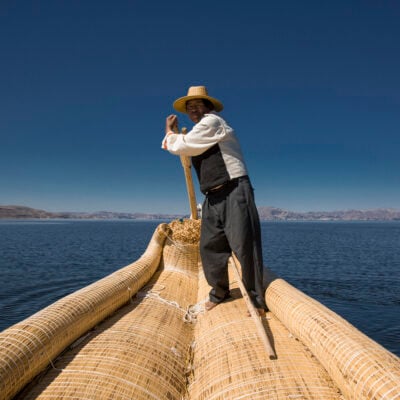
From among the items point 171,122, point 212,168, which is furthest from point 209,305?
point 171,122

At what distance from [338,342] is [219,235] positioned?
1681mm

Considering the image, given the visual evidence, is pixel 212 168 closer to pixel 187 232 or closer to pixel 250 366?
pixel 250 366

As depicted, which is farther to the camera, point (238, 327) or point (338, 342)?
point (238, 327)

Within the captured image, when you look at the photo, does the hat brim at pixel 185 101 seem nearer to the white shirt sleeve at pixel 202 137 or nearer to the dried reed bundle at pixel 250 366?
the white shirt sleeve at pixel 202 137

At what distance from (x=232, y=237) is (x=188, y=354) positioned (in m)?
1.13

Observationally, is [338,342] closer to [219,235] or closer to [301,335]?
[301,335]

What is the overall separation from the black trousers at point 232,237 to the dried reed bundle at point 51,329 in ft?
3.35

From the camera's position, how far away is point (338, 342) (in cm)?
197

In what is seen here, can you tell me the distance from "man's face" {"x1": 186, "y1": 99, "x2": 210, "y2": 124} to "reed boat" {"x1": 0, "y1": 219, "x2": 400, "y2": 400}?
6.56 ft

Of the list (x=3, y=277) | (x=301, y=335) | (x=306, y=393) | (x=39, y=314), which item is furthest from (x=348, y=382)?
(x=3, y=277)

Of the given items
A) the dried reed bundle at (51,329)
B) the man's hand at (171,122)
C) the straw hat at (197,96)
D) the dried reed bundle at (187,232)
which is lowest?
the dried reed bundle at (51,329)

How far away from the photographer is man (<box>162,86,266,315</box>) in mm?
3105

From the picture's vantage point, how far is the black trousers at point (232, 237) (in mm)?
3094

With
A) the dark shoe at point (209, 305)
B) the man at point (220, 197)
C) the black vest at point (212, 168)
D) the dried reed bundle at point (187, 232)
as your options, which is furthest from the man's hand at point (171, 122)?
the dried reed bundle at point (187, 232)
